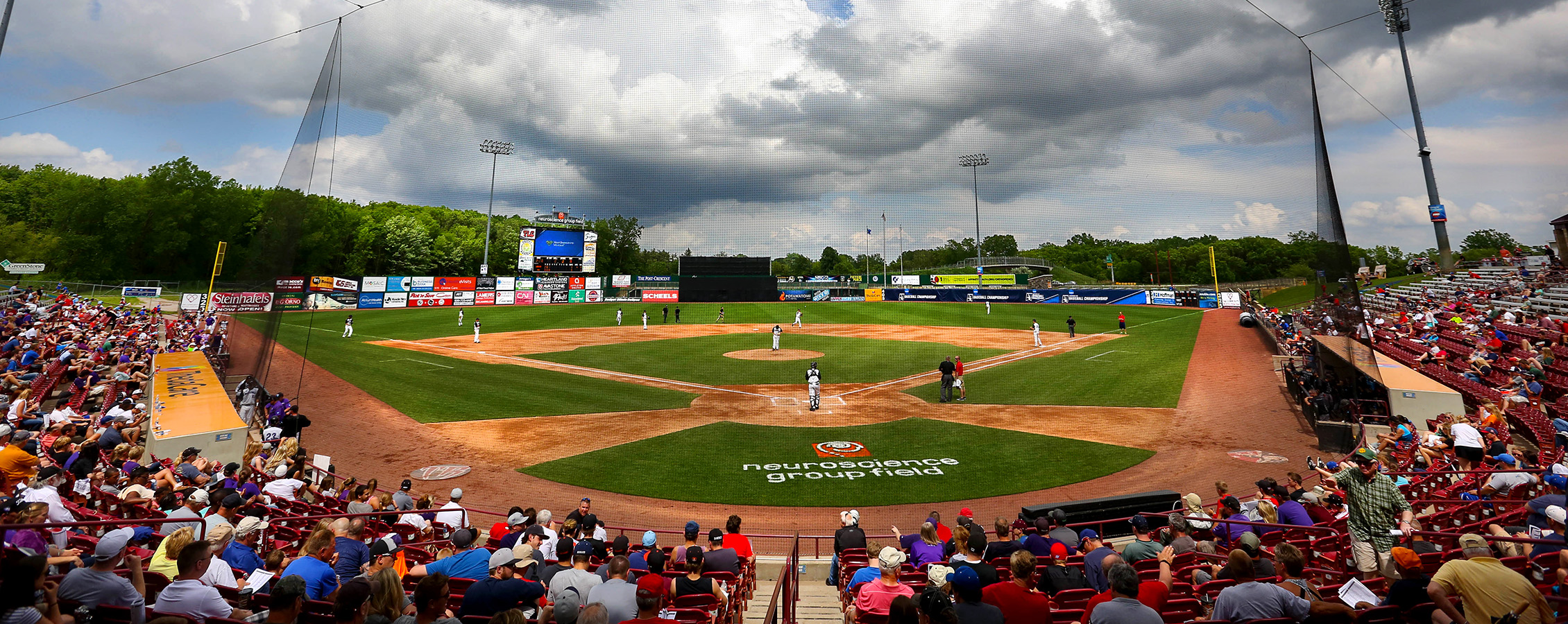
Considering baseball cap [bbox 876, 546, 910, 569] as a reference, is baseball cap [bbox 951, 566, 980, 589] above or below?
above

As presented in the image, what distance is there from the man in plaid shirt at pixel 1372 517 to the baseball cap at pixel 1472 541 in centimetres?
233

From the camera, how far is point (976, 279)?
5875cm

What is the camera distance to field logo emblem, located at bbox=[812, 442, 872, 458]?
14.3 m

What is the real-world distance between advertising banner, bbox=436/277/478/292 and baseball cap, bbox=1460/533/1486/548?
60.2 metres

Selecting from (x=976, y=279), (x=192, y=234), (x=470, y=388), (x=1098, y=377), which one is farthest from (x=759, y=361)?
(x=192, y=234)

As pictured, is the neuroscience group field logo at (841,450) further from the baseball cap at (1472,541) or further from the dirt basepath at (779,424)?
the baseball cap at (1472,541)

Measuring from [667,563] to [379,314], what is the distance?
170 ft

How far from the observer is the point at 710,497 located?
1177cm

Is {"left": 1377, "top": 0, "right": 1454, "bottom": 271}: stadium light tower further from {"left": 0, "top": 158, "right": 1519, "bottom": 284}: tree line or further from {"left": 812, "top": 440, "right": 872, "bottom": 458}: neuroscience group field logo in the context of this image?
{"left": 812, "top": 440, "right": 872, "bottom": 458}: neuroscience group field logo

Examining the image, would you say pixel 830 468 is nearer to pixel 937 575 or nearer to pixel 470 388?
pixel 937 575

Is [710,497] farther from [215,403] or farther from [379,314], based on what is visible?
[379,314]

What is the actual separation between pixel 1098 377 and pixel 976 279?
36.6 metres

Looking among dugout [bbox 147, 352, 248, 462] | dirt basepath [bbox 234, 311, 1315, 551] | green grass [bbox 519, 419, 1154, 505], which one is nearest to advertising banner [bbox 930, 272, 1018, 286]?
dirt basepath [bbox 234, 311, 1315, 551]

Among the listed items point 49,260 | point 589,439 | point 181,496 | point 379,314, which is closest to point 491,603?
point 181,496
